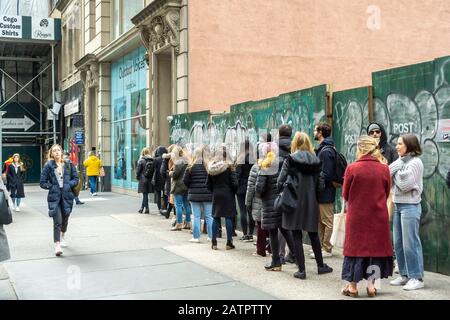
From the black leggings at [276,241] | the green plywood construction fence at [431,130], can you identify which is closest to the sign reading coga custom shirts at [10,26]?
the black leggings at [276,241]

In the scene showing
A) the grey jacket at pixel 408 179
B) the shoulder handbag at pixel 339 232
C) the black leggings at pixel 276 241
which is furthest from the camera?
the black leggings at pixel 276 241

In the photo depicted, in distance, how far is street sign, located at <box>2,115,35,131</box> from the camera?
121ft

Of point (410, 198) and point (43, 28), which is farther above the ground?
point (43, 28)

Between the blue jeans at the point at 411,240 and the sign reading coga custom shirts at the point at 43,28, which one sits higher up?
the sign reading coga custom shirts at the point at 43,28

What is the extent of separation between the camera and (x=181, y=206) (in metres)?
11.4

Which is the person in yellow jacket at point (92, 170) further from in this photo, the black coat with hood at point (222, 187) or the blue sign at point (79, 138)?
the black coat with hood at point (222, 187)

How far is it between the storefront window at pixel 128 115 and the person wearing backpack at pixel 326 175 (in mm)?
12305

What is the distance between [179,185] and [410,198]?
223 inches

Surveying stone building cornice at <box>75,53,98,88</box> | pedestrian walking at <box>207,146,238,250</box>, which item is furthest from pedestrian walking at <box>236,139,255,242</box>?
stone building cornice at <box>75,53,98,88</box>

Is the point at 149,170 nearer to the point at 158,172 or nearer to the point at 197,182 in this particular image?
the point at 158,172

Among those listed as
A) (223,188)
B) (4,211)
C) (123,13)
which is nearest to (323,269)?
(223,188)

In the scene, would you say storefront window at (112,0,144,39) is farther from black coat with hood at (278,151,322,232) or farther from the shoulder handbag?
the shoulder handbag

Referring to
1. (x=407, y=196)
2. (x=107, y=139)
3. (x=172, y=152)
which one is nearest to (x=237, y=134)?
(x=172, y=152)

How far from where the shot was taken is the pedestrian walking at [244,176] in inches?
382
